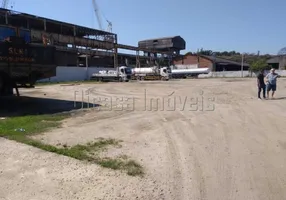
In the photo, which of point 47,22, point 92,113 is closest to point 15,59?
point 92,113

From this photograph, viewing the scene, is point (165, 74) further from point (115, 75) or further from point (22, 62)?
point (22, 62)

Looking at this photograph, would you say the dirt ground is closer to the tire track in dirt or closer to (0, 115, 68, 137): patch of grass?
the tire track in dirt

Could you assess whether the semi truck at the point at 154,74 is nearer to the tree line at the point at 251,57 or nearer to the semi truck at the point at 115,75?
the semi truck at the point at 115,75

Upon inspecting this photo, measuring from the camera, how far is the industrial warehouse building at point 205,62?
77.7m

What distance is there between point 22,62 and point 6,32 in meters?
1.38

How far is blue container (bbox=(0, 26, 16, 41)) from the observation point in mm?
11585

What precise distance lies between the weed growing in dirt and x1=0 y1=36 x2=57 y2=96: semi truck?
271 centimetres

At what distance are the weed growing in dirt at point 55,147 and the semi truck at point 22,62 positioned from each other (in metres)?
2.71

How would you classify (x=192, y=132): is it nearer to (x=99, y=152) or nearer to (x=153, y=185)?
(x=99, y=152)

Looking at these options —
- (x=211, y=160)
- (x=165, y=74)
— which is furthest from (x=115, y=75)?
(x=211, y=160)

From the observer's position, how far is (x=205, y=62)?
7812cm

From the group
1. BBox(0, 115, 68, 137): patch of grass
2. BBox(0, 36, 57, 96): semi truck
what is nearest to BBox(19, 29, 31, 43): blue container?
BBox(0, 36, 57, 96): semi truck

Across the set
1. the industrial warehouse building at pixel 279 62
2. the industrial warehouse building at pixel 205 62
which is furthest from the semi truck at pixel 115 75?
the industrial warehouse building at pixel 279 62

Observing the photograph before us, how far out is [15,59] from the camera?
11.5 m
